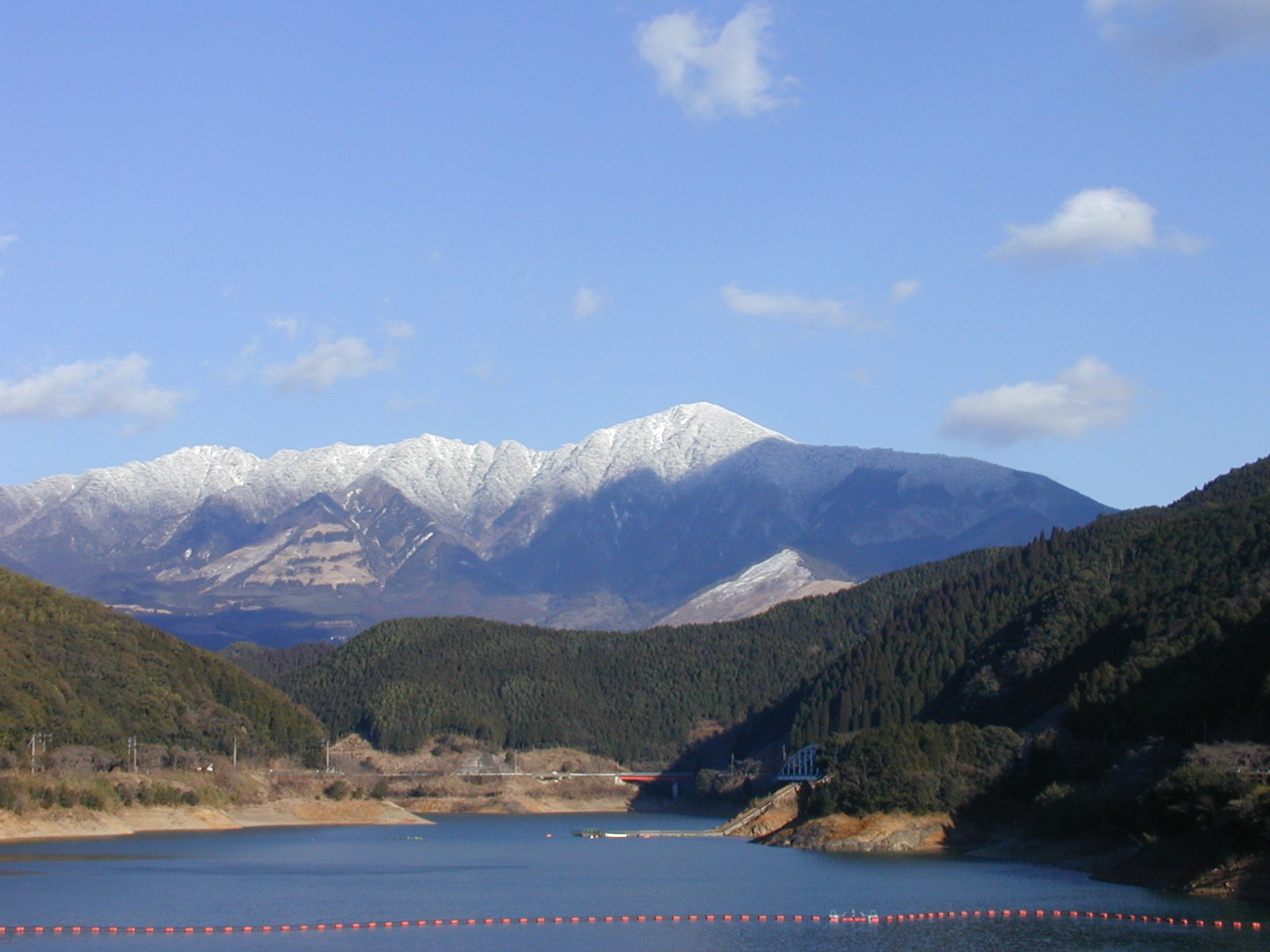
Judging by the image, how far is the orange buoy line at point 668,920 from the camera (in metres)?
71.4

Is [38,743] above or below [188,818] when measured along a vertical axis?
above

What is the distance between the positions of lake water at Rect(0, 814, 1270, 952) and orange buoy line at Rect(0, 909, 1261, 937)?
985 millimetres

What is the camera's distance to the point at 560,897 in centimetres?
9025

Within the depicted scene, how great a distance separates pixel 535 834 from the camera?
172 metres

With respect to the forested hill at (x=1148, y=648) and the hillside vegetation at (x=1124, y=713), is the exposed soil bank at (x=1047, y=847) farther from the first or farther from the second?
the forested hill at (x=1148, y=648)

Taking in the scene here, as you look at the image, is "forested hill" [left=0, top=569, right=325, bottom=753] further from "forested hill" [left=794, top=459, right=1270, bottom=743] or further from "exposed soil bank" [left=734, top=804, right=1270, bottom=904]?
"forested hill" [left=794, top=459, right=1270, bottom=743]

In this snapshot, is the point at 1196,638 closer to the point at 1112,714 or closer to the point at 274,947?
the point at 1112,714

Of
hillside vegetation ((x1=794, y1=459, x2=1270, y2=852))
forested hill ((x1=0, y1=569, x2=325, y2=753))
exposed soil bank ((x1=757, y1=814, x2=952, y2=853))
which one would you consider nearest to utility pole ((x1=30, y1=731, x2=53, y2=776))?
forested hill ((x1=0, y1=569, x2=325, y2=753))

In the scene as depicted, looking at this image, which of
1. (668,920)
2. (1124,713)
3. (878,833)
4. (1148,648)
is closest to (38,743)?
(878,833)

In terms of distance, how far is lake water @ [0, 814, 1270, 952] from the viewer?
226 ft

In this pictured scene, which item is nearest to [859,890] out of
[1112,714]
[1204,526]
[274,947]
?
[274,947]

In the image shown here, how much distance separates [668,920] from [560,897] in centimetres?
1386

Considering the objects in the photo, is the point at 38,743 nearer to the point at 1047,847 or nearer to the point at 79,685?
the point at 79,685

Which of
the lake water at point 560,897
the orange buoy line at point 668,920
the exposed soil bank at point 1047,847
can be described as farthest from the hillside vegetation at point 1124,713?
the orange buoy line at point 668,920
